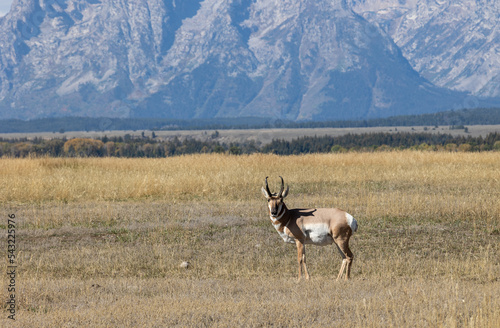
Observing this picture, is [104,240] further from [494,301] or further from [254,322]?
[494,301]

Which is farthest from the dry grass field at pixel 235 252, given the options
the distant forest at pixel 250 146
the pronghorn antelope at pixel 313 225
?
the distant forest at pixel 250 146

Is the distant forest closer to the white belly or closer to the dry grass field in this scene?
the dry grass field

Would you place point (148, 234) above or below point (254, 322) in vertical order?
below

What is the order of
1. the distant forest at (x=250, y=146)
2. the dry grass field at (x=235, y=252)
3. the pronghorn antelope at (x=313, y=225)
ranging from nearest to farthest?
the dry grass field at (x=235, y=252) < the pronghorn antelope at (x=313, y=225) < the distant forest at (x=250, y=146)

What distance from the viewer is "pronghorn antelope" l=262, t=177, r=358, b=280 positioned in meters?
11.0

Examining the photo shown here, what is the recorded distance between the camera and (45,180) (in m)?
26.4

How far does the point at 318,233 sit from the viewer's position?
11109 millimetres

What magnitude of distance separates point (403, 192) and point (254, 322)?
54.5 ft

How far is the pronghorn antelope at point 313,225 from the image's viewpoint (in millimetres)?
11016

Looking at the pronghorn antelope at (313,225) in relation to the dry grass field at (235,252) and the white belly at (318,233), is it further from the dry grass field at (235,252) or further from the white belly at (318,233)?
the dry grass field at (235,252)

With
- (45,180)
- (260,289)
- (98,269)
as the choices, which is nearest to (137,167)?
(45,180)

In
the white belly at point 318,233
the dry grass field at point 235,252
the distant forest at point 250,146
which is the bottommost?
the distant forest at point 250,146

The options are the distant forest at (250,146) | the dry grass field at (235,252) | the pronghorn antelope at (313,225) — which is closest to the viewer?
the dry grass field at (235,252)

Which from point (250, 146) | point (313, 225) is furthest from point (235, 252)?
point (250, 146)
